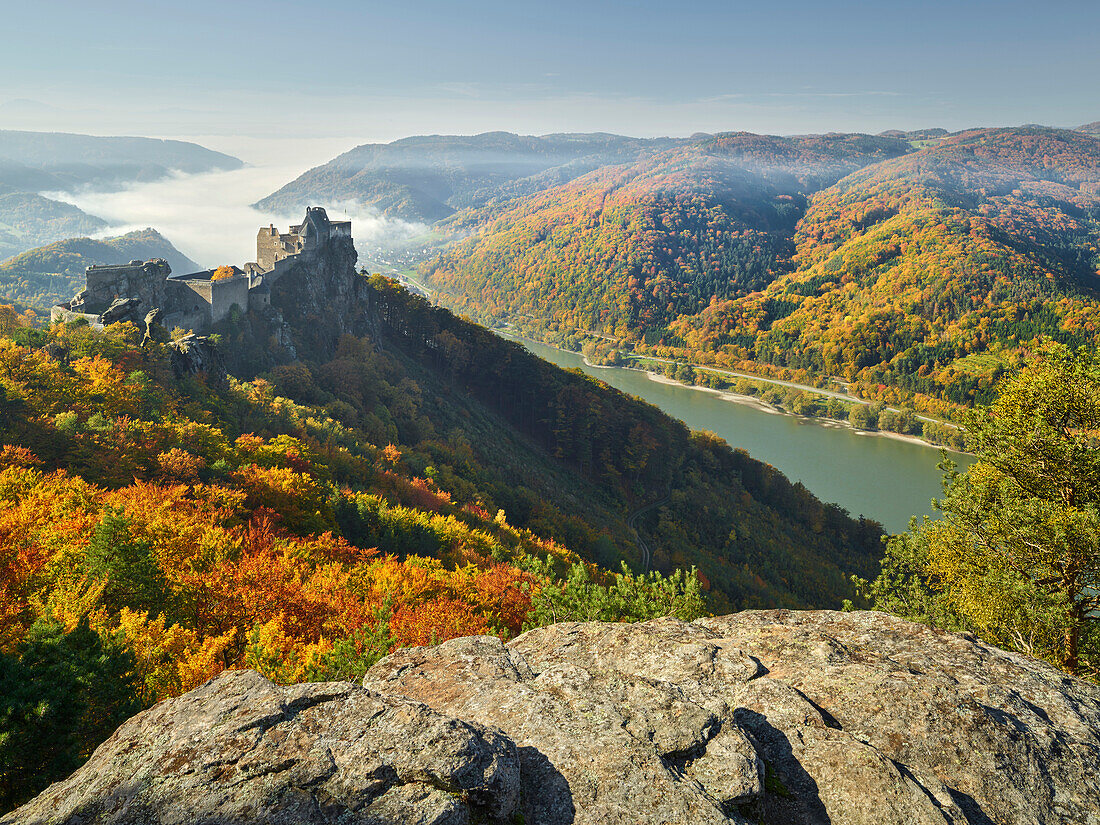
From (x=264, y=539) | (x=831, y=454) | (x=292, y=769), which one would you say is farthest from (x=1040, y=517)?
(x=831, y=454)

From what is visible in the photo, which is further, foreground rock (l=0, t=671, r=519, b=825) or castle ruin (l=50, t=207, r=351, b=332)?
castle ruin (l=50, t=207, r=351, b=332)

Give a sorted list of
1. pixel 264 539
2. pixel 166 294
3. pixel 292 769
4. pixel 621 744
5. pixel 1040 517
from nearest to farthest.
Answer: pixel 292 769 < pixel 621 744 < pixel 1040 517 < pixel 264 539 < pixel 166 294

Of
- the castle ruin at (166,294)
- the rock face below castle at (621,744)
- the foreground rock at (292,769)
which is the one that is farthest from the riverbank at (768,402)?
the foreground rock at (292,769)

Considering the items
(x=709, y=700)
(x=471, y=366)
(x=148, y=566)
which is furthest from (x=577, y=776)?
(x=471, y=366)

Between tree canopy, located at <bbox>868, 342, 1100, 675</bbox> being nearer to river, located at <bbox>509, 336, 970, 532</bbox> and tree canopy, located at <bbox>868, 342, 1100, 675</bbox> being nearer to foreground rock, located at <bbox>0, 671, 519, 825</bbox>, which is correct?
foreground rock, located at <bbox>0, 671, 519, 825</bbox>

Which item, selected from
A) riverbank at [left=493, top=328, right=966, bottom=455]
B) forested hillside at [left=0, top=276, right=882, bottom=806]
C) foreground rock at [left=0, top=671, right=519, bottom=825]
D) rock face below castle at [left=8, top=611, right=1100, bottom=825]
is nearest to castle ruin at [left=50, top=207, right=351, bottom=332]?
forested hillside at [left=0, top=276, right=882, bottom=806]

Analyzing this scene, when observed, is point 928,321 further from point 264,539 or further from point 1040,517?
point 264,539
